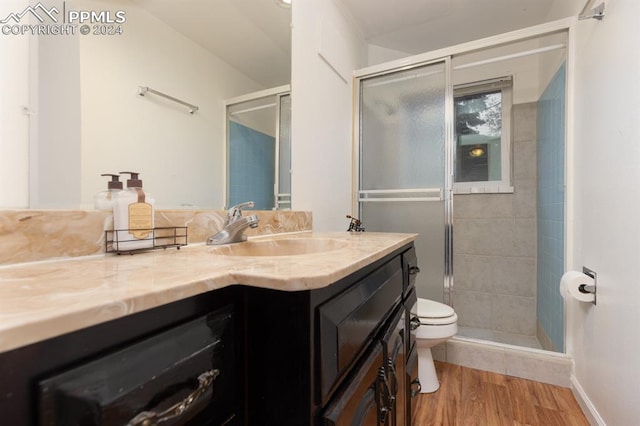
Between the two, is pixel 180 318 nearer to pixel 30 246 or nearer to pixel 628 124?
pixel 30 246

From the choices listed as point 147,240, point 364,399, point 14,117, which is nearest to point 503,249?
point 364,399

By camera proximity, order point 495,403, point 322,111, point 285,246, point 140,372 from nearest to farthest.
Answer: point 140,372 < point 285,246 < point 495,403 < point 322,111

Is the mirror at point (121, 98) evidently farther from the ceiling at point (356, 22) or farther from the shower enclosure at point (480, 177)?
the shower enclosure at point (480, 177)

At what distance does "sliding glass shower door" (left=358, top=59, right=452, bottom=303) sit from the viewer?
2.00m

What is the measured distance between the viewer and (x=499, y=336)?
92.0 inches

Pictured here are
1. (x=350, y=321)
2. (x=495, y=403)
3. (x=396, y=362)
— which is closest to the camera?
(x=350, y=321)

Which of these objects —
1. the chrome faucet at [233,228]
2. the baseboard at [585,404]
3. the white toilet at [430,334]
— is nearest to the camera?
the chrome faucet at [233,228]

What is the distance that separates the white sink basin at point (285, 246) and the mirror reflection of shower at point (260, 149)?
0.78ft

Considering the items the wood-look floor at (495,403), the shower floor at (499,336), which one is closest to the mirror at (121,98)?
the wood-look floor at (495,403)

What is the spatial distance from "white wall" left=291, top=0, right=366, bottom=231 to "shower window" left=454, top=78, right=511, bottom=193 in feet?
3.30

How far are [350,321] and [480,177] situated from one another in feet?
7.71

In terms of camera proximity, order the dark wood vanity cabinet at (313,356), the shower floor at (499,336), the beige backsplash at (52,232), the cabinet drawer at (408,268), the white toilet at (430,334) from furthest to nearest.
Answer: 1. the shower floor at (499,336)
2. the white toilet at (430,334)
3. the cabinet drawer at (408,268)
4. the beige backsplash at (52,232)
5. the dark wood vanity cabinet at (313,356)

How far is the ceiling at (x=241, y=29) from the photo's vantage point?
977 millimetres

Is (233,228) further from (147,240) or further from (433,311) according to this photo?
(433,311)
